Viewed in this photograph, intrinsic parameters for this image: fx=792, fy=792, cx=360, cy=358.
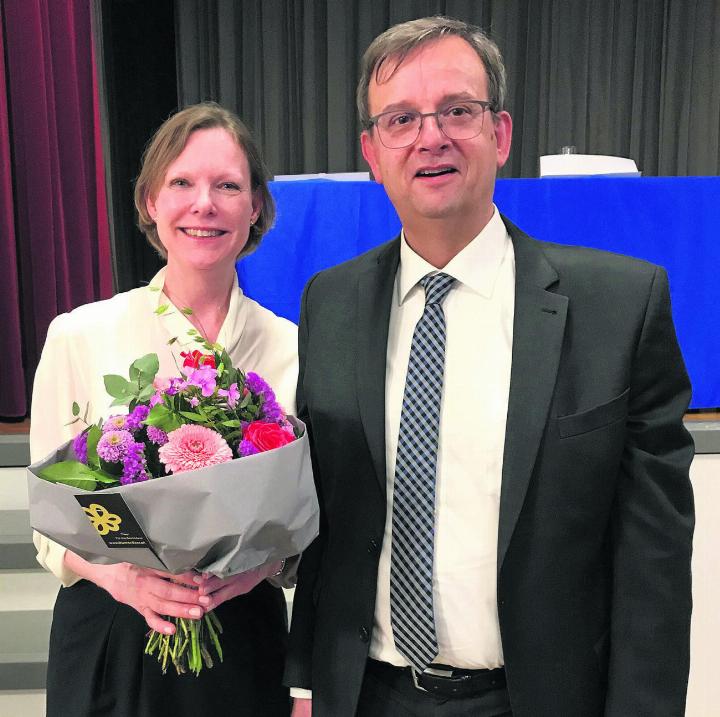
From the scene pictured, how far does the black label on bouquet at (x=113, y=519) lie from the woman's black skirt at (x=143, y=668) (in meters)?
0.39

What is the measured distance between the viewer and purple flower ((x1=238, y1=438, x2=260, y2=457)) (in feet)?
3.62

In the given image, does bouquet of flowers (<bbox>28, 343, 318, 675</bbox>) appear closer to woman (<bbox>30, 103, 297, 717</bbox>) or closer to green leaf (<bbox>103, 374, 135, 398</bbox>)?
green leaf (<bbox>103, 374, 135, 398</bbox>)

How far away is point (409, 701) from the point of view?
123 centimetres

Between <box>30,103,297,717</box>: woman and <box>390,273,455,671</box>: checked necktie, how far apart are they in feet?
0.83

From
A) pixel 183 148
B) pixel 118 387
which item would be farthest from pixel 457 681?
pixel 183 148

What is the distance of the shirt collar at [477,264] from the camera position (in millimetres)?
1261

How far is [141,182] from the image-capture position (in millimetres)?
1620

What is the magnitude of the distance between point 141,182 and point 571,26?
5.91 meters

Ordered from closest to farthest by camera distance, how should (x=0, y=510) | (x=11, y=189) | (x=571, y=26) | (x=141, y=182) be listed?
(x=141, y=182), (x=0, y=510), (x=11, y=189), (x=571, y=26)

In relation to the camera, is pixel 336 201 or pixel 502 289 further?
pixel 336 201

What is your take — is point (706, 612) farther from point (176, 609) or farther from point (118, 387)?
point (118, 387)

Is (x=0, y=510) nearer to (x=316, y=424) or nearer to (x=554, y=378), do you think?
(x=316, y=424)

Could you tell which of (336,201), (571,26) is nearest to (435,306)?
(336,201)

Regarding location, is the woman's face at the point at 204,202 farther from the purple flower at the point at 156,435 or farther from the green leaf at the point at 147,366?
the purple flower at the point at 156,435
